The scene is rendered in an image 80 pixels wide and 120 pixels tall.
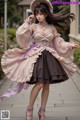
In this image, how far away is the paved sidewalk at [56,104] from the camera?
7465 mm

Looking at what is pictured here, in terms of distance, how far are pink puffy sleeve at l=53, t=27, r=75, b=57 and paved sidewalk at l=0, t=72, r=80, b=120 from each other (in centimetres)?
108

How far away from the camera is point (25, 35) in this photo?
6793 millimetres

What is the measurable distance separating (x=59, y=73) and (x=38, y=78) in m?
0.34

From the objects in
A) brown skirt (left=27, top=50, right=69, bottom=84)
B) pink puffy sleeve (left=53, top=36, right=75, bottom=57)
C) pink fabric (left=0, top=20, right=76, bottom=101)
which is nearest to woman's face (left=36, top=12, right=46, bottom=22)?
pink fabric (left=0, top=20, right=76, bottom=101)

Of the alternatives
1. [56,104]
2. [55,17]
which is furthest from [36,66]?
[56,104]

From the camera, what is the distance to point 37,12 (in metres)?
6.81

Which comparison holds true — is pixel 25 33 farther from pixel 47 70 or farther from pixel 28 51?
pixel 47 70

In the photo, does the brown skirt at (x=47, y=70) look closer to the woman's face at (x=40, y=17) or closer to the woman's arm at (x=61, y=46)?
the woman's arm at (x=61, y=46)

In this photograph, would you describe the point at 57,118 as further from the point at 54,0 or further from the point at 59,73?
the point at 54,0

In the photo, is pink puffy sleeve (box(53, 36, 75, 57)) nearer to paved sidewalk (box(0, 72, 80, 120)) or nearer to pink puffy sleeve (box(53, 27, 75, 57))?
pink puffy sleeve (box(53, 27, 75, 57))

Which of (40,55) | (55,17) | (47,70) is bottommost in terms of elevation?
(47,70)

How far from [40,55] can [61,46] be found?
424mm

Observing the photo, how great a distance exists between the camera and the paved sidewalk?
746 cm

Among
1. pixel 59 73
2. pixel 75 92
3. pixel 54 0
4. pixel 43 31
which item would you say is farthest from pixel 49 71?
pixel 54 0
